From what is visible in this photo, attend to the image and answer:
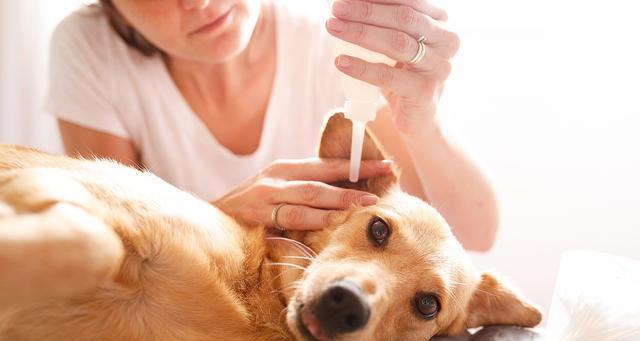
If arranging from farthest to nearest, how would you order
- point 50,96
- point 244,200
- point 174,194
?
point 50,96, point 244,200, point 174,194

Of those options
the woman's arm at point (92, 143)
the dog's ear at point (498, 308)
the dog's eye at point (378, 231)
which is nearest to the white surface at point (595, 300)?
the dog's ear at point (498, 308)

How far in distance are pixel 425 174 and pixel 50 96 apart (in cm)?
126

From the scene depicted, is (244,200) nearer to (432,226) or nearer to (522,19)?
(432,226)

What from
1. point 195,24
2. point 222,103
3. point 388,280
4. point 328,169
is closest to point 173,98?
point 222,103

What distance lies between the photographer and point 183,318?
1176mm

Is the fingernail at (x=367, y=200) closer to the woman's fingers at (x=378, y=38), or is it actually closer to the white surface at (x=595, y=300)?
the woman's fingers at (x=378, y=38)

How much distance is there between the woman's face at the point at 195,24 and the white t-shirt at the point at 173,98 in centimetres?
31

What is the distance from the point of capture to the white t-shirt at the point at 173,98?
2027 millimetres

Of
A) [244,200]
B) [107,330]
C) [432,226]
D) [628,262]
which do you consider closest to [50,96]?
[244,200]

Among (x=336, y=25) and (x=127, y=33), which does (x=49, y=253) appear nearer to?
(x=336, y=25)

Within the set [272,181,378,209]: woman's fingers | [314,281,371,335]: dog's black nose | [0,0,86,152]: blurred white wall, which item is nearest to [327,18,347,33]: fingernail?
[272,181,378,209]: woman's fingers

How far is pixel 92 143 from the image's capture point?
79.5 inches

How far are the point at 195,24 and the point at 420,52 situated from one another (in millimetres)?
657

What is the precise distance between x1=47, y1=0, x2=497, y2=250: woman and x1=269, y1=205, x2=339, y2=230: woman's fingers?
127 millimetres
